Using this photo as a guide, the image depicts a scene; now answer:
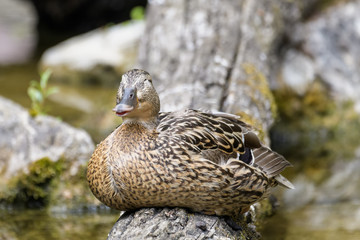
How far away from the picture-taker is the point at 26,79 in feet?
33.7

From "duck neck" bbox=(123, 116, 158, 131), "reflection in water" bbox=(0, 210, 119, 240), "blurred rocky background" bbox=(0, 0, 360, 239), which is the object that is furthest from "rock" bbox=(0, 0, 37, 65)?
"duck neck" bbox=(123, 116, 158, 131)

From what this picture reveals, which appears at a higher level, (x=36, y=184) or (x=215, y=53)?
(x=215, y=53)

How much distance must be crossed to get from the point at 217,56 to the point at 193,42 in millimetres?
363

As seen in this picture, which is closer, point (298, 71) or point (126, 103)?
point (126, 103)

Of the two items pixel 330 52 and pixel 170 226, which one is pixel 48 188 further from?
pixel 330 52

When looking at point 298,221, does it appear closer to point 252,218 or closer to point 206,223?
point 252,218

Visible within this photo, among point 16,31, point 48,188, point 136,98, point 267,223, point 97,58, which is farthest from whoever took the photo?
point 16,31

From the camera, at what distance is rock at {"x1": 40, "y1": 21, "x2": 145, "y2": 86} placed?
10055mm

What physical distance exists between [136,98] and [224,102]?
175 centimetres

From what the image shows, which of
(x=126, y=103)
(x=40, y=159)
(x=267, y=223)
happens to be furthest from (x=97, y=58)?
(x=126, y=103)

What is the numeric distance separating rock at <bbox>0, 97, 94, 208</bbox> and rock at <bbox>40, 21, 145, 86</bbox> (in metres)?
4.18

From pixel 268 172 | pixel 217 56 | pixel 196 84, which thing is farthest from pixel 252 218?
pixel 217 56

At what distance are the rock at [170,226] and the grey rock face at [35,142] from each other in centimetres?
228

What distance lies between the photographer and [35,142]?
18.9 feet
